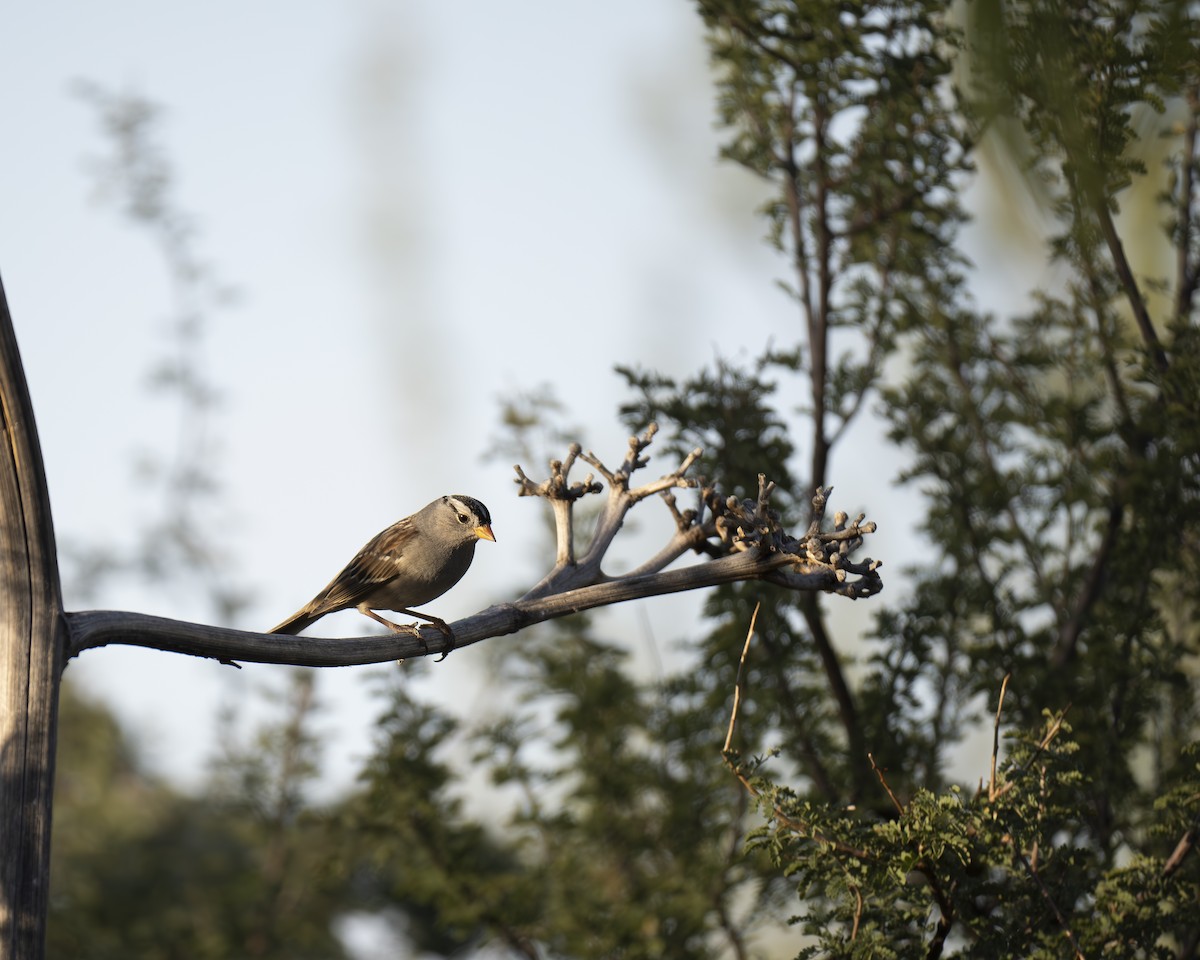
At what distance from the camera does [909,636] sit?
19.4 feet

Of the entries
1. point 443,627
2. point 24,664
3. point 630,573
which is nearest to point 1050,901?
point 630,573

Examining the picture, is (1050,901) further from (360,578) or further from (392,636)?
(360,578)

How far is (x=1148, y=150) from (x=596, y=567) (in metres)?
3.32

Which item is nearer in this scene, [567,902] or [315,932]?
[567,902]

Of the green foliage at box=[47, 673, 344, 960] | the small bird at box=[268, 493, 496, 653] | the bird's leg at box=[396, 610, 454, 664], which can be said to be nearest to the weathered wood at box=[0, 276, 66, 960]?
the bird's leg at box=[396, 610, 454, 664]

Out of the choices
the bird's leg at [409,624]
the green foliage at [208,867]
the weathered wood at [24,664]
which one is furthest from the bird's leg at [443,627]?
the green foliage at [208,867]

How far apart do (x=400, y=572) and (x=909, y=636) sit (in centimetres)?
237

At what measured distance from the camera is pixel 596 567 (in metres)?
4.00

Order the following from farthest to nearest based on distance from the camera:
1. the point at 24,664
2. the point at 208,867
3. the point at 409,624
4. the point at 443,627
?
the point at 208,867
the point at 409,624
the point at 443,627
the point at 24,664

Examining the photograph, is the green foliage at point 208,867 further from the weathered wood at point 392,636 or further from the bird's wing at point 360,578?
the weathered wood at point 392,636

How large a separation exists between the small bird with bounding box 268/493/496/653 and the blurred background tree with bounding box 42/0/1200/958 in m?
0.97

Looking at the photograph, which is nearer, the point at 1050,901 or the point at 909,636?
the point at 1050,901

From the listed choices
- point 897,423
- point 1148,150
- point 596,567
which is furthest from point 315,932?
point 1148,150

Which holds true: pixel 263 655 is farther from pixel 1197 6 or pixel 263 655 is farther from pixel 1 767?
pixel 1197 6
